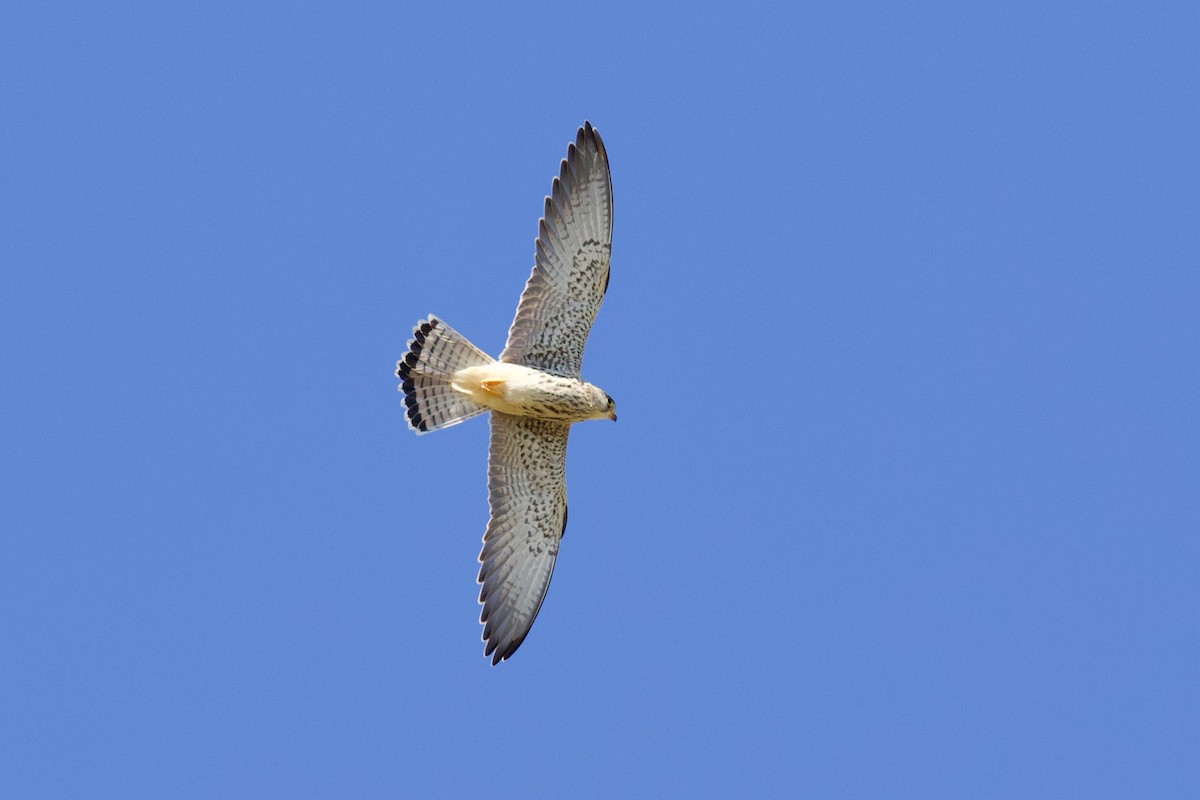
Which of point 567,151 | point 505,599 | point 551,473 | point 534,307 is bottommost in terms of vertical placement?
point 505,599

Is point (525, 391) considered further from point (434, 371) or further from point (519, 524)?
point (519, 524)

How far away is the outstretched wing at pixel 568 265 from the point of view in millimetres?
14719

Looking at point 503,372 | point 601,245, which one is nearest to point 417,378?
point 503,372

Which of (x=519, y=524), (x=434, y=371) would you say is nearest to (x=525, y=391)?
(x=434, y=371)

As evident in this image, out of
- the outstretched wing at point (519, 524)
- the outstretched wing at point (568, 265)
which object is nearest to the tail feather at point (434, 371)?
the outstretched wing at point (568, 265)

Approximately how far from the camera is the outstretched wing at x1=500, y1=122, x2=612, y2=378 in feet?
48.3

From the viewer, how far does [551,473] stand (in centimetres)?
1530

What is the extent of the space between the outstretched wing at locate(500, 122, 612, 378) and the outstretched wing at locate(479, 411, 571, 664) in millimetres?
622

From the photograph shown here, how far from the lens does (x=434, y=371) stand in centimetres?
1484

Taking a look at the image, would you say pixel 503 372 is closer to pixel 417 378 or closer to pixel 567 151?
pixel 417 378

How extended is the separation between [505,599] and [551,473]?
1.05 meters

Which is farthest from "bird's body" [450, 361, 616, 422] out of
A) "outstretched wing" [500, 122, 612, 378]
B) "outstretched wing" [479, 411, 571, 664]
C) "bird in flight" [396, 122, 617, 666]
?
"outstretched wing" [479, 411, 571, 664]

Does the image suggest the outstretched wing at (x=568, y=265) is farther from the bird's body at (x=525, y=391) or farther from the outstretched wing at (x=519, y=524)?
the outstretched wing at (x=519, y=524)

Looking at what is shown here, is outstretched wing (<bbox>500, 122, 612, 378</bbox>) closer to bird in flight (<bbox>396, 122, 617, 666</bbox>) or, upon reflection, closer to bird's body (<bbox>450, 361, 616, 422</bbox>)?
bird in flight (<bbox>396, 122, 617, 666</bbox>)
